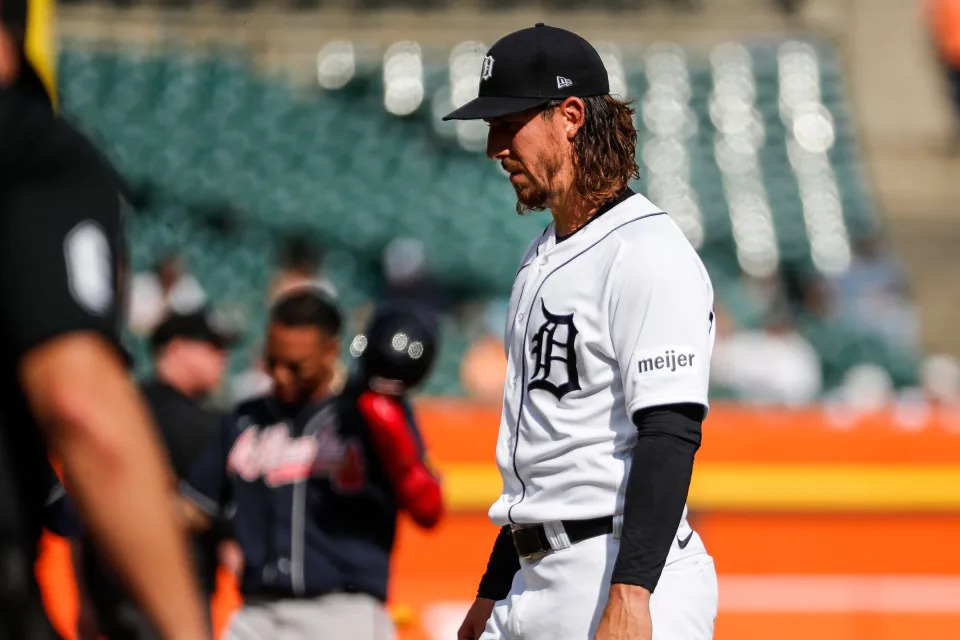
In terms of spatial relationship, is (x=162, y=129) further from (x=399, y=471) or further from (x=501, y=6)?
(x=399, y=471)

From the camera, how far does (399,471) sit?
437 centimetres

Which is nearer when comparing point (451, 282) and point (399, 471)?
point (399, 471)

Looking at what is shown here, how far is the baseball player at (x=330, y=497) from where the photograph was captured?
437 centimetres

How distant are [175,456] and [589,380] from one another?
246 centimetres

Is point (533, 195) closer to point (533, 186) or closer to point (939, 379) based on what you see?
point (533, 186)

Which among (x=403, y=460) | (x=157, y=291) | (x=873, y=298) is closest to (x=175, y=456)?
(x=403, y=460)

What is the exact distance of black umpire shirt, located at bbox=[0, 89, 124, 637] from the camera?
171cm

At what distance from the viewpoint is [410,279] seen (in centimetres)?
1104

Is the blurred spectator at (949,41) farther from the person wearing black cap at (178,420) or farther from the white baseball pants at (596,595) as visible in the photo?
the white baseball pants at (596,595)

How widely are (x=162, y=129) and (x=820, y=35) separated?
6721 millimetres

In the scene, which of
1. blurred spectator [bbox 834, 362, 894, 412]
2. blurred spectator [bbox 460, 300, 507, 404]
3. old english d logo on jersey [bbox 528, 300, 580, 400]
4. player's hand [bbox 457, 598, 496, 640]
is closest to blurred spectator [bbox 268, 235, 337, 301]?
blurred spectator [bbox 460, 300, 507, 404]

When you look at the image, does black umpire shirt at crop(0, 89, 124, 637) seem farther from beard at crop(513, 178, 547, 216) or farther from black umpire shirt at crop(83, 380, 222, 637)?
black umpire shirt at crop(83, 380, 222, 637)

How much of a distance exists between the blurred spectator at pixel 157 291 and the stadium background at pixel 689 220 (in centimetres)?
4

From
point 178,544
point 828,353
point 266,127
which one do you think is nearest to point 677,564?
point 178,544
